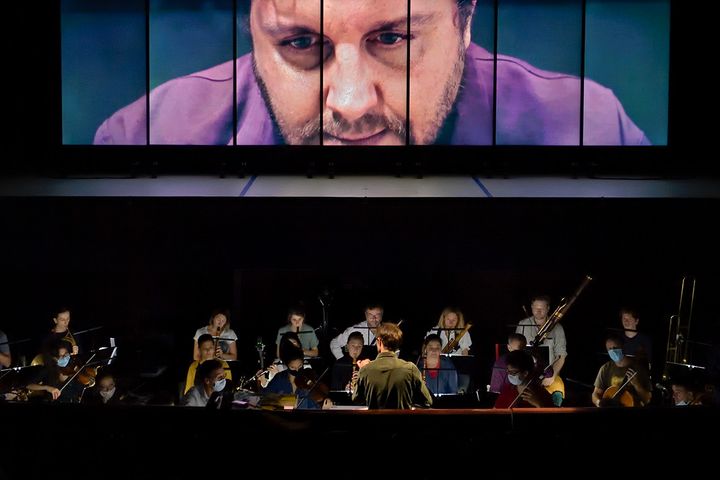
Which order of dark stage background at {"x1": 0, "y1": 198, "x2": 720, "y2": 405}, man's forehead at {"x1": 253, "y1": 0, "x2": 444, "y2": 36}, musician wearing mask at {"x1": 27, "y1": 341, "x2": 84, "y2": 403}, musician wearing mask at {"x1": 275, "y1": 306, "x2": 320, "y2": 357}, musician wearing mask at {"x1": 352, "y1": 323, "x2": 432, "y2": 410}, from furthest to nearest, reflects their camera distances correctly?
man's forehead at {"x1": 253, "y1": 0, "x2": 444, "y2": 36} → dark stage background at {"x1": 0, "y1": 198, "x2": 720, "y2": 405} → musician wearing mask at {"x1": 275, "y1": 306, "x2": 320, "y2": 357} → musician wearing mask at {"x1": 27, "y1": 341, "x2": 84, "y2": 403} → musician wearing mask at {"x1": 352, "y1": 323, "x2": 432, "y2": 410}

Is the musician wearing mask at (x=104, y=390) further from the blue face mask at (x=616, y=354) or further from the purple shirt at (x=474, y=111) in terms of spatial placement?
the purple shirt at (x=474, y=111)

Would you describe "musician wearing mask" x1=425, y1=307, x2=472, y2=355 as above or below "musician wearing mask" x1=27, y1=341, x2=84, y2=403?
above

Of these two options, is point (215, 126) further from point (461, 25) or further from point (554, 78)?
point (554, 78)

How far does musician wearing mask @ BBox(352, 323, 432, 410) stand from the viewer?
27.5ft

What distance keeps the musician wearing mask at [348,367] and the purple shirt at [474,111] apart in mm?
5938

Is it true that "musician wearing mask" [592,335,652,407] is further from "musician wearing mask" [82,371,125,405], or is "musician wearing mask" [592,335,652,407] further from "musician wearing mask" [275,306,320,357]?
"musician wearing mask" [82,371,125,405]

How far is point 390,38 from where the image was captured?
1659 cm

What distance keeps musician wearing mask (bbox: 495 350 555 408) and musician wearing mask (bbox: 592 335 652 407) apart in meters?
2.09

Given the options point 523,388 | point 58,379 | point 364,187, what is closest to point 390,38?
point 364,187

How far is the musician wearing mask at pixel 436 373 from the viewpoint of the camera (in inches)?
443

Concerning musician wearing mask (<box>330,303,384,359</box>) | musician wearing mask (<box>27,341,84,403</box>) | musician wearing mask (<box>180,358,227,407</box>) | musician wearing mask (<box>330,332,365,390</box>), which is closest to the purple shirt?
musician wearing mask (<box>330,303,384,359</box>)

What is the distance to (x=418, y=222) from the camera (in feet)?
47.5

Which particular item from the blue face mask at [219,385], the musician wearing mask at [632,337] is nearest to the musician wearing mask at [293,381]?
the blue face mask at [219,385]

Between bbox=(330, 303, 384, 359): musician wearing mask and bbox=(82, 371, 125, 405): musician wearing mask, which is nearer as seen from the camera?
bbox=(82, 371, 125, 405): musician wearing mask
